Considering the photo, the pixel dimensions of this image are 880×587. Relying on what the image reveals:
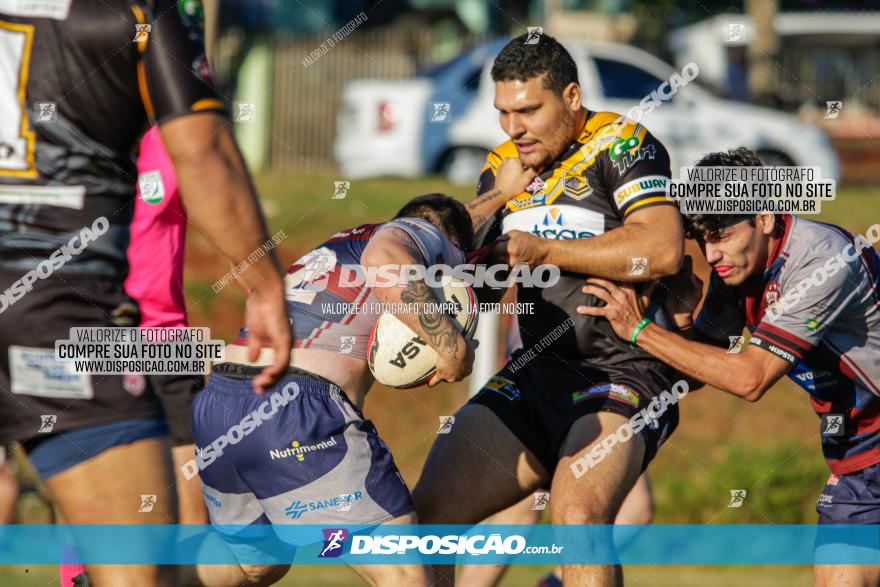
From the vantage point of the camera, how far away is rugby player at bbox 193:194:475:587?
448 centimetres

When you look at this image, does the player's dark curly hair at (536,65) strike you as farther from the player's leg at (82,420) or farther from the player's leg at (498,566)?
the player's leg at (82,420)

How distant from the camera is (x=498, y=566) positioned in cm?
627

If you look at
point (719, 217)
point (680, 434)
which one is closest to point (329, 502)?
point (719, 217)

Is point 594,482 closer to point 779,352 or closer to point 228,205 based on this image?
point 779,352

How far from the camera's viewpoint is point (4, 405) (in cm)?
368

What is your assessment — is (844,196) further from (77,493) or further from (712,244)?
(77,493)

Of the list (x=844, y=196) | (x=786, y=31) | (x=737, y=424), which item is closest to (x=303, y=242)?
(x=737, y=424)

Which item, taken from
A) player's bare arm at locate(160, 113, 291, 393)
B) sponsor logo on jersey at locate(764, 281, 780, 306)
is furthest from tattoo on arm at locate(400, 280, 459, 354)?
sponsor logo on jersey at locate(764, 281, 780, 306)

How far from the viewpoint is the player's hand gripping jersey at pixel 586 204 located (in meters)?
5.39

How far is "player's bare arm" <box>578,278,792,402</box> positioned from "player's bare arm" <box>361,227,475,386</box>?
0.95 metres

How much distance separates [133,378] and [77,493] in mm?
376

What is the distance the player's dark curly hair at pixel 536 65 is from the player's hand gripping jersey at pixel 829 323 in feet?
3.78

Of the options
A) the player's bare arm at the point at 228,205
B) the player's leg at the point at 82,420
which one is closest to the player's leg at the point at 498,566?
the player's leg at the point at 82,420

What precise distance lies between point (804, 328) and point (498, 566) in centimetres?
205
